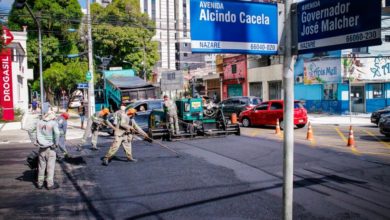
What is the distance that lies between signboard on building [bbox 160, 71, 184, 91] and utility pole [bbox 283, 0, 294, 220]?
2682cm

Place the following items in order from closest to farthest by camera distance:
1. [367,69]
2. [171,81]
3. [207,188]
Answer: [207,188] → [367,69] → [171,81]

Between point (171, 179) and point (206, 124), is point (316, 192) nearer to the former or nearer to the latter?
point (171, 179)

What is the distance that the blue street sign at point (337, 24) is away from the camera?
3.20 metres

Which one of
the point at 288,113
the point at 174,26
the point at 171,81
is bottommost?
the point at 288,113

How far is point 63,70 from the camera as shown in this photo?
129 feet

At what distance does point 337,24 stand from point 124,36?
44965 mm

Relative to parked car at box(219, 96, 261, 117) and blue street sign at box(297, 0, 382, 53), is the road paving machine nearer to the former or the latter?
parked car at box(219, 96, 261, 117)

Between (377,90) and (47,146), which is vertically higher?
(377,90)

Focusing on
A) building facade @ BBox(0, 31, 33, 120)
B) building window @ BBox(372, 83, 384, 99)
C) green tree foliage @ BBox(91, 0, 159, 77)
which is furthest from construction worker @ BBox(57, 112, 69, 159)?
green tree foliage @ BBox(91, 0, 159, 77)

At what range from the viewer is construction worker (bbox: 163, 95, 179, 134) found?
15.6 meters

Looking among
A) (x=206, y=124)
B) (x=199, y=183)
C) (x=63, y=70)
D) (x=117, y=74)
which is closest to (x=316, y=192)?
(x=199, y=183)

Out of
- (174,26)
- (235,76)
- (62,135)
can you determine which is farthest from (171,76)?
(174,26)

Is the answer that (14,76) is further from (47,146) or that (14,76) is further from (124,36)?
(47,146)

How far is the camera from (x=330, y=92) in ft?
100
